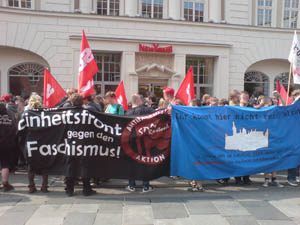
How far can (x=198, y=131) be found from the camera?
574cm

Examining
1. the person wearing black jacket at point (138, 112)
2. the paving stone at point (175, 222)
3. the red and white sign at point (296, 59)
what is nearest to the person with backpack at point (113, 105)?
the person wearing black jacket at point (138, 112)

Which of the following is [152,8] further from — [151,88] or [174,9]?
[151,88]

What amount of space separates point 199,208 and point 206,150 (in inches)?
51.9

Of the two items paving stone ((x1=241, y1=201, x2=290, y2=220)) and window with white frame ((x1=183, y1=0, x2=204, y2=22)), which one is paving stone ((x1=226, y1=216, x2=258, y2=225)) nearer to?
paving stone ((x1=241, y1=201, x2=290, y2=220))

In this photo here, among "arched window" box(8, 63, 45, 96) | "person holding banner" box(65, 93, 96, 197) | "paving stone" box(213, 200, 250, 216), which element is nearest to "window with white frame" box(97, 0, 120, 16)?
"arched window" box(8, 63, 45, 96)

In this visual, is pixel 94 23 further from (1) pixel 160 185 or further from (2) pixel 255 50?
(1) pixel 160 185

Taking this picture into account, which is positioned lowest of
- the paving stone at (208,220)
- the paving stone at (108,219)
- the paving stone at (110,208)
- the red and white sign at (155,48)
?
the paving stone at (110,208)

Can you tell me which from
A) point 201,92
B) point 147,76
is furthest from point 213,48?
point 147,76

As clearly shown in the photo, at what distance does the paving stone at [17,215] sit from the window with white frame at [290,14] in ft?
59.5

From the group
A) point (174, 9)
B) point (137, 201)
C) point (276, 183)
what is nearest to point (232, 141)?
point (276, 183)

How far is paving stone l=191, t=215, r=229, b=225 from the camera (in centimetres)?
418

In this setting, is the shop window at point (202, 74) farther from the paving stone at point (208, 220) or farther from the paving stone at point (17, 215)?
the paving stone at point (17, 215)

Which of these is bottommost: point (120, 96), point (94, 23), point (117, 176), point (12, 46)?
point (117, 176)

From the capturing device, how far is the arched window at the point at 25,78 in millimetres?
14352
